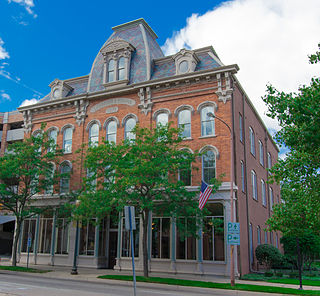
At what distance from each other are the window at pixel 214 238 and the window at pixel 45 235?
1290 cm

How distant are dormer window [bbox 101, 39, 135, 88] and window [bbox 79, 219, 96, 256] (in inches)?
442

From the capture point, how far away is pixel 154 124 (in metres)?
23.7

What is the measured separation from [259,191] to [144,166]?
608 inches

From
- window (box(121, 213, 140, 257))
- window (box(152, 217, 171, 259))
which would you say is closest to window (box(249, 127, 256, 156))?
window (box(152, 217, 171, 259))

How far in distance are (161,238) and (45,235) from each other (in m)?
10.4

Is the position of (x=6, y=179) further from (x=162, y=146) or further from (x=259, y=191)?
(x=259, y=191)

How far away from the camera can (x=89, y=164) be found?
21.2 metres

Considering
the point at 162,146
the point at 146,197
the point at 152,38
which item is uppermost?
the point at 152,38

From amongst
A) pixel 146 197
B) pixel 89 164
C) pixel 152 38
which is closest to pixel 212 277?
pixel 146 197

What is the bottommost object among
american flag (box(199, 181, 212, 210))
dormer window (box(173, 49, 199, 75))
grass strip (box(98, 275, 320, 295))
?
grass strip (box(98, 275, 320, 295))

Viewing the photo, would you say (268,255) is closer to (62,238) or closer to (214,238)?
(214,238)

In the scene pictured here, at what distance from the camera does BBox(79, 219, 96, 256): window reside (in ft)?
88.2

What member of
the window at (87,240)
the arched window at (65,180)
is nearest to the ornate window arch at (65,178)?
the arched window at (65,180)

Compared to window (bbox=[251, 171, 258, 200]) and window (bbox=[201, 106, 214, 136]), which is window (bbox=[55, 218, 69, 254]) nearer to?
window (bbox=[201, 106, 214, 136])
